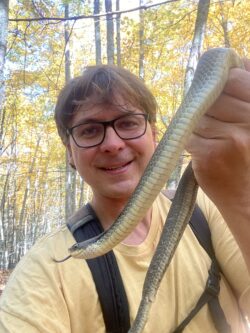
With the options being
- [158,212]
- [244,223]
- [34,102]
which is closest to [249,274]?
[244,223]

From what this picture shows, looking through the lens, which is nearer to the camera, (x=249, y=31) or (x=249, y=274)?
(x=249, y=274)

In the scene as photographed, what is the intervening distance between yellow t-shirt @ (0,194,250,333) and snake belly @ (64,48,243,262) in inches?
21.7

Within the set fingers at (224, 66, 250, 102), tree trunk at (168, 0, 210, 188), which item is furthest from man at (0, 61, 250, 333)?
tree trunk at (168, 0, 210, 188)

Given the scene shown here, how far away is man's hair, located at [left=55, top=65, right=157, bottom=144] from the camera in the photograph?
2.28 m

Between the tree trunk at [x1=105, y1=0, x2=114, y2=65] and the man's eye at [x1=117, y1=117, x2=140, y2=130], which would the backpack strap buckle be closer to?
the man's eye at [x1=117, y1=117, x2=140, y2=130]

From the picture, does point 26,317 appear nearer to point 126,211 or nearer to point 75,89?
point 126,211

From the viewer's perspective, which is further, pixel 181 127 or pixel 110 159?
Result: pixel 110 159

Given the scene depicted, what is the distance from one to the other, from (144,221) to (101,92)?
0.79 meters

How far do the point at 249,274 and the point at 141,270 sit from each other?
0.53 metres

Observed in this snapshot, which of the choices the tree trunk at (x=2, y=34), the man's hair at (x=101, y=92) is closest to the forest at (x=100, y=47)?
the tree trunk at (x=2, y=34)

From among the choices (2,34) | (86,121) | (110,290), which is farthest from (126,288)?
(2,34)

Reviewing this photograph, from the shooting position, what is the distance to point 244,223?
5.08ft

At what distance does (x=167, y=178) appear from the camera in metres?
1.29

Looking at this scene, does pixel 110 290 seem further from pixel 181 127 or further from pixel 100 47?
pixel 100 47
